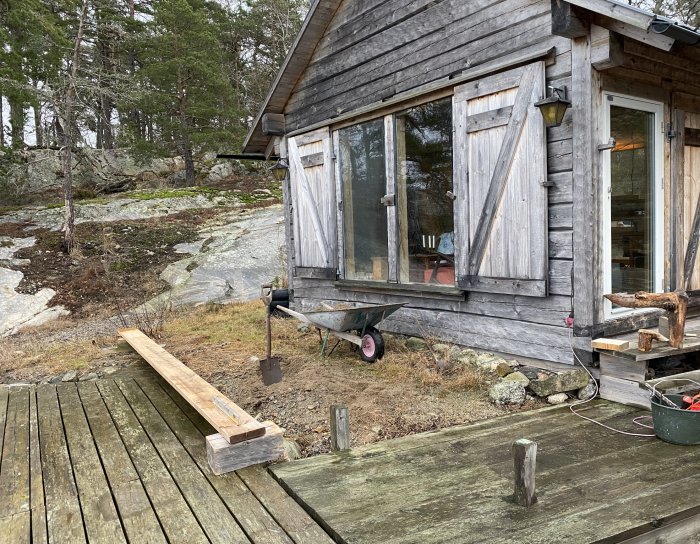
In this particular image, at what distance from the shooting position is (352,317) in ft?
17.1

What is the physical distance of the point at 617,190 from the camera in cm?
435

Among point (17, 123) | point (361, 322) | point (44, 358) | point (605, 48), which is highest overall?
point (17, 123)

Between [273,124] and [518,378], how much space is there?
545 centimetres

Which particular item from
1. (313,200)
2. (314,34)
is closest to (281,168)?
(313,200)

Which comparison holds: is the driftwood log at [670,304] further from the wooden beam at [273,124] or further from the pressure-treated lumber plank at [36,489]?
the wooden beam at [273,124]

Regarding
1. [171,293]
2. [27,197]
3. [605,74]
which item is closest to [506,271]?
[605,74]

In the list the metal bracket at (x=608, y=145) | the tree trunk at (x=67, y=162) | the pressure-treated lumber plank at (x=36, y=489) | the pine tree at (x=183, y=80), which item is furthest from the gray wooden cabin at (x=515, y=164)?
the pine tree at (x=183, y=80)

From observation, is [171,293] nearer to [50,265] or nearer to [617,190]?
[50,265]

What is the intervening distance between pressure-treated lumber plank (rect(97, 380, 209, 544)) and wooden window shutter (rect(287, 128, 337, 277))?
358 cm

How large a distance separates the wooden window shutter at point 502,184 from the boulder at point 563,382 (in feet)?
2.36

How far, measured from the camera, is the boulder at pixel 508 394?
413cm

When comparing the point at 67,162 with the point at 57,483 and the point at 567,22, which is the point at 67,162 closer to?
the point at 57,483

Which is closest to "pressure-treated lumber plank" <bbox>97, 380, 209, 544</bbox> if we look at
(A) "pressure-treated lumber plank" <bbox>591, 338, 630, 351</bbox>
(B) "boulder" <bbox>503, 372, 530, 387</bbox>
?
(B) "boulder" <bbox>503, 372, 530, 387</bbox>

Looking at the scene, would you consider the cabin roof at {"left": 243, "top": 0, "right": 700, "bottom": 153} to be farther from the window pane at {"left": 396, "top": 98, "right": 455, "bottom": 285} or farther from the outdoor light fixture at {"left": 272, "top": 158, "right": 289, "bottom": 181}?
the window pane at {"left": 396, "top": 98, "right": 455, "bottom": 285}
